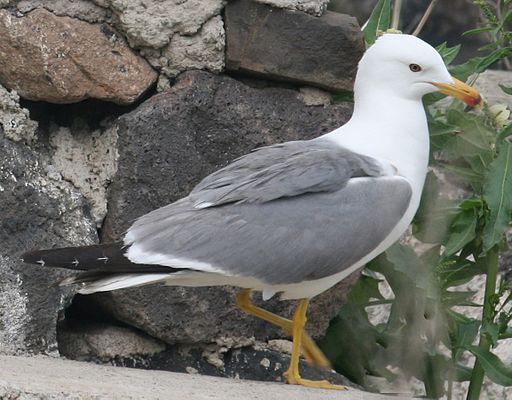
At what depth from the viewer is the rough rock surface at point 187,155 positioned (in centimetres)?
410

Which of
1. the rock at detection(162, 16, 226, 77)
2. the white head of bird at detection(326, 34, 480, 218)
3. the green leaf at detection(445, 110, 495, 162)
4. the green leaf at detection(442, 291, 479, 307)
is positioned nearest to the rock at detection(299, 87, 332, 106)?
the white head of bird at detection(326, 34, 480, 218)

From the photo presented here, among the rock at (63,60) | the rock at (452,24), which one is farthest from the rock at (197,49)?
the rock at (452,24)

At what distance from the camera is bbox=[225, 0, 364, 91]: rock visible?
4.25 m

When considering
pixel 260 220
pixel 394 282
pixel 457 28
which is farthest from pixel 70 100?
pixel 457 28

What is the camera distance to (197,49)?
4227 millimetres

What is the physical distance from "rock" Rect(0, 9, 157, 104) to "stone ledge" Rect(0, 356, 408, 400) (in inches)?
35.4

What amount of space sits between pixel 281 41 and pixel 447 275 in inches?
40.5

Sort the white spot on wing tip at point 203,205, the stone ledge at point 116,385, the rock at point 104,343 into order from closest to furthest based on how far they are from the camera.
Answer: the stone ledge at point 116,385 → the white spot on wing tip at point 203,205 → the rock at point 104,343

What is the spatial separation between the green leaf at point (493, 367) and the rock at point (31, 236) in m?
1.39

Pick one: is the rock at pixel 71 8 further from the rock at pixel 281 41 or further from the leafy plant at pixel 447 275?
the leafy plant at pixel 447 275

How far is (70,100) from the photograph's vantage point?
4.11m

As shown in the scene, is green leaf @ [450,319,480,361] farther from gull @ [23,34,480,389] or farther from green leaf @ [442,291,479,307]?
gull @ [23,34,480,389]

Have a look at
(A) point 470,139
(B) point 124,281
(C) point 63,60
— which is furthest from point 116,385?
(A) point 470,139

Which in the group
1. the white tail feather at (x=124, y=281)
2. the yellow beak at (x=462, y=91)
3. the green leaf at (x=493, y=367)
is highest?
Answer: the yellow beak at (x=462, y=91)
